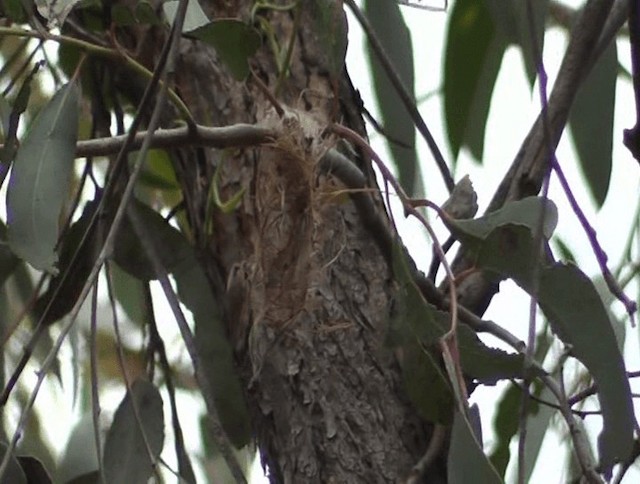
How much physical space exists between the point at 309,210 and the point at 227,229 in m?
0.10

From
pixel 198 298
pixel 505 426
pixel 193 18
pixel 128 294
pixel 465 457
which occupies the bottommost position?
pixel 465 457

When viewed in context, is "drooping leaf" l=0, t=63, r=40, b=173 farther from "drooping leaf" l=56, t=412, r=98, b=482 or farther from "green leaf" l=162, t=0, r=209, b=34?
"drooping leaf" l=56, t=412, r=98, b=482

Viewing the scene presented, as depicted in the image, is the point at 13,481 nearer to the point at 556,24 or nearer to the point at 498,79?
the point at 498,79

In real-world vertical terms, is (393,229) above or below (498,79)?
below

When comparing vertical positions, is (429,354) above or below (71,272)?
below

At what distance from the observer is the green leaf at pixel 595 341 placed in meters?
0.76

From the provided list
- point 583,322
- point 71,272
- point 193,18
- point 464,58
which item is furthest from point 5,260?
point 583,322

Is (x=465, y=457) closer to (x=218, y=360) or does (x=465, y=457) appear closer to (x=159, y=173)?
(x=218, y=360)

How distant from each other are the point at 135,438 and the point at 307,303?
197 mm

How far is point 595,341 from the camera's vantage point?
2.57 ft

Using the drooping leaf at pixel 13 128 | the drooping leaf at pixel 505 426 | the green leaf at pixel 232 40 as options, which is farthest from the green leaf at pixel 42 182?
the drooping leaf at pixel 505 426

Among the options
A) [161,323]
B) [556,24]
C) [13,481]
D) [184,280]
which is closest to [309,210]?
[184,280]

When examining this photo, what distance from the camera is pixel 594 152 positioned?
1022mm

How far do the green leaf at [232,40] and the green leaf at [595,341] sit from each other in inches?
9.4
